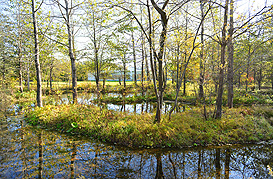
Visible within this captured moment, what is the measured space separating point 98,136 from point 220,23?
23.3 feet

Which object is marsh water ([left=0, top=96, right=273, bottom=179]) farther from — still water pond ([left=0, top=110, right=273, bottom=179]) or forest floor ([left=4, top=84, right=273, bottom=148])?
forest floor ([left=4, top=84, right=273, bottom=148])

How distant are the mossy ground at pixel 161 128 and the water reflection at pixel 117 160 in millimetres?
393

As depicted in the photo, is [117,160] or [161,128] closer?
[117,160]

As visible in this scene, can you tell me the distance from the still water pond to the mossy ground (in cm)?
37

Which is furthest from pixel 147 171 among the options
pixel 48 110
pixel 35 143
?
pixel 48 110

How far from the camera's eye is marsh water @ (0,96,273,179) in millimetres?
4090

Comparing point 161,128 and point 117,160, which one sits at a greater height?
point 161,128

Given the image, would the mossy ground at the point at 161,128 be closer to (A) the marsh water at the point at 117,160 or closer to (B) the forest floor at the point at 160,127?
(B) the forest floor at the point at 160,127

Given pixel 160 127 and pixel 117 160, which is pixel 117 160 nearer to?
pixel 117 160

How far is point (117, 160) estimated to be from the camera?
4750mm

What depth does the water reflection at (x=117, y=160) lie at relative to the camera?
4086 mm

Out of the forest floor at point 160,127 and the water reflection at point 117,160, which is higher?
the forest floor at point 160,127

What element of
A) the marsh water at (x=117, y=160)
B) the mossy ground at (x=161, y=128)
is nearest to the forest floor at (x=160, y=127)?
the mossy ground at (x=161, y=128)

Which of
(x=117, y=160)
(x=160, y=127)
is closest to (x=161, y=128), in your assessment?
(x=160, y=127)
